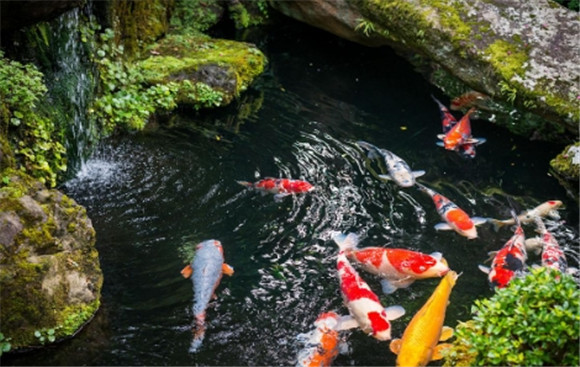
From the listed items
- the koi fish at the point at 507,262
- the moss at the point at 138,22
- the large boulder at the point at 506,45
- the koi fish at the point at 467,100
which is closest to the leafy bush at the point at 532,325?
the koi fish at the point at 507,262

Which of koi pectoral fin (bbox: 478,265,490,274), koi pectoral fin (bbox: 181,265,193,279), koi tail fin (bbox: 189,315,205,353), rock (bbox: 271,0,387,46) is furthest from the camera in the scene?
rock (bbox: 271,0,387,46)

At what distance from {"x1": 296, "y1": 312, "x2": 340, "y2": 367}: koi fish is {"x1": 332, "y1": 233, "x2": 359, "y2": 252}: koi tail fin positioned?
1091 mm

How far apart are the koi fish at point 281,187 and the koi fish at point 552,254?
272 centimetres

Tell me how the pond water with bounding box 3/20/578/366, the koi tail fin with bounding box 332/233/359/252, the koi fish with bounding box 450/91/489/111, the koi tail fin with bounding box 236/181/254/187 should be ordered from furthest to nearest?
1. the koi fish with bounding box 450/91/489/111
2. the koi tail fin with bounding box 236/181/254/187
3. the koi tail fin with bounding box 332/233/359/252
4. the pond water with bounding box 3/20/578/366

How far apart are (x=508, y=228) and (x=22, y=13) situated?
5.76 metres

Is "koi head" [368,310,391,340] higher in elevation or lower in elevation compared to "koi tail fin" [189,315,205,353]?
higher

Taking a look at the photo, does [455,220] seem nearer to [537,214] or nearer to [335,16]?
[537,214]

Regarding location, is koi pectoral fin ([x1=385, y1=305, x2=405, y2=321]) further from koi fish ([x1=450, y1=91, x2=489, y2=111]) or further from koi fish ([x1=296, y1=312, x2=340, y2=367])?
koi fish ([x1=450, y1=91, x2=489, y2=111])

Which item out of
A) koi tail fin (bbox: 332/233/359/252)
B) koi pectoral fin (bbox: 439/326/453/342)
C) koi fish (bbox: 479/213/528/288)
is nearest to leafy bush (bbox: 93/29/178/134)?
koi tail fin (bbox: 332/233/359/252)

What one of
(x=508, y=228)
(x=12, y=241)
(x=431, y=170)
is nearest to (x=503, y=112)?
(x=431, y=170)

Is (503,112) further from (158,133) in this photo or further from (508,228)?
(158,133)

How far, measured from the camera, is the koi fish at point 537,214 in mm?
7355

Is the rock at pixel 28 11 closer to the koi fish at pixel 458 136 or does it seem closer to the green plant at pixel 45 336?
the green plant at pixel 45 336

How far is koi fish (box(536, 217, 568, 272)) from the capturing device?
253 inches
